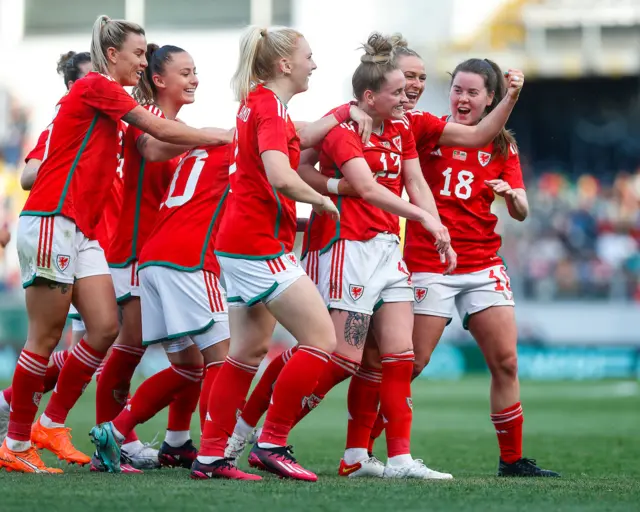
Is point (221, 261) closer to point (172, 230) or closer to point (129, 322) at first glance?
point (172, 230)

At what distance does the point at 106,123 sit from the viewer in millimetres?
5723

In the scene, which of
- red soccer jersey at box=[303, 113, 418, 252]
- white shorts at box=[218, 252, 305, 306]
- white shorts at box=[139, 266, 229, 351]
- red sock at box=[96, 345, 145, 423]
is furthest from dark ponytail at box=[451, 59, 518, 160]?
red sock at box=[96, 345, 145, 423]

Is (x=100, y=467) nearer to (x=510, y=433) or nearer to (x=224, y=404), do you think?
(x=224, y=404)

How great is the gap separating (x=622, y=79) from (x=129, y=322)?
2165 cm

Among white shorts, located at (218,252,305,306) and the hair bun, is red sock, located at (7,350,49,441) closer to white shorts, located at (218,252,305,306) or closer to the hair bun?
white shorts, located at (218,252,305,306)

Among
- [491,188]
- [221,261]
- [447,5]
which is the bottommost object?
[221,261]

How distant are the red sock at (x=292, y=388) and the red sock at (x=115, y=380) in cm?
126

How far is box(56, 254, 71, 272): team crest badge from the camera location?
557 centimetres

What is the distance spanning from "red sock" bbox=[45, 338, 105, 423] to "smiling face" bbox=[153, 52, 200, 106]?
148 centimetres

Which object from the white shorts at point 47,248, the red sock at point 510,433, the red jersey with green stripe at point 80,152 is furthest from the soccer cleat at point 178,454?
the red sock at point 510,433

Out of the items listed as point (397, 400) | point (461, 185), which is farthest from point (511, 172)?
point (397, 400)

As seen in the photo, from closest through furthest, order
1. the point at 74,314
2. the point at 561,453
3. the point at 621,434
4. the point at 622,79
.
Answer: the point at 74,314, the point at 561,453, the point at 621,434, the point at 622,79

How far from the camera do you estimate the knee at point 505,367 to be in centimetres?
621

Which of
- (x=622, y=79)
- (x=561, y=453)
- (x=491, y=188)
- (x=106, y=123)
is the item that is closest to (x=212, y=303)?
(x=106, y=123)
